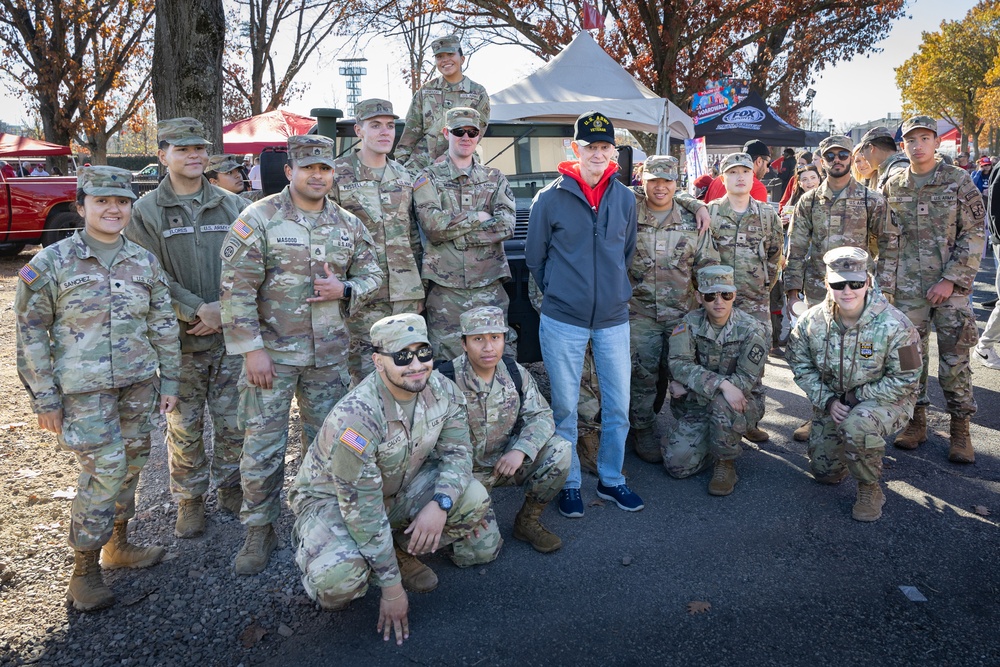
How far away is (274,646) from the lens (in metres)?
2.85

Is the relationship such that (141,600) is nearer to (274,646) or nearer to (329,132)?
(274,646)

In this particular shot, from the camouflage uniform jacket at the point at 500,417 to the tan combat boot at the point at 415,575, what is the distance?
57 centimetres

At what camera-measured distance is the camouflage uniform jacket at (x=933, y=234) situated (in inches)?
184

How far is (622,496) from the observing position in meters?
3.99

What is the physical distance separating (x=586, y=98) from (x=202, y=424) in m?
8.75

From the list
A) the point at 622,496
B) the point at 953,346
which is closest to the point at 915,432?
the point at 953,346

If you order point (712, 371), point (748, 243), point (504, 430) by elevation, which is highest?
point (748, 243)

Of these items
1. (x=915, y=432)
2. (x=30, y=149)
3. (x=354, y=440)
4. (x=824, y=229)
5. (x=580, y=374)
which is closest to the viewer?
(x=354, y=440)

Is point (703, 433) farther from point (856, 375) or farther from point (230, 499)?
point (230, 499)

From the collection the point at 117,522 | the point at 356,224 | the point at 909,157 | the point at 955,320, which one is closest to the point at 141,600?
the point at 117,522

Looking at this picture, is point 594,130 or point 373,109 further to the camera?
point 373,109

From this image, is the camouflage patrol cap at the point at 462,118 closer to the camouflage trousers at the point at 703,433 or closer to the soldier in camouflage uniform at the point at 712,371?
the soldier in camouflage uniform at the point at 712,371

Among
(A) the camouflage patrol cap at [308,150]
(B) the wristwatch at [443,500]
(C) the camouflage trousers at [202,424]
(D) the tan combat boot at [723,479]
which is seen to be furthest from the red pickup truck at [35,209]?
(D) the tan combat boot at [723,479]

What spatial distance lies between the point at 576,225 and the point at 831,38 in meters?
17.9
